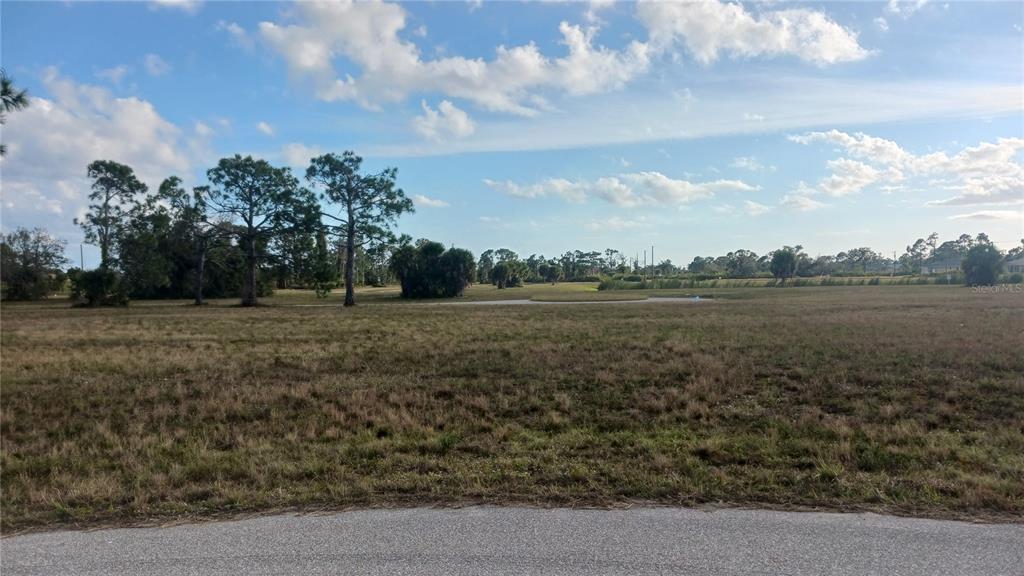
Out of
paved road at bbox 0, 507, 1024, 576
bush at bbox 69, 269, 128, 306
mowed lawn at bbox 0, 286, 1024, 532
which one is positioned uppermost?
bush at bbox 69, 269, 128, 306

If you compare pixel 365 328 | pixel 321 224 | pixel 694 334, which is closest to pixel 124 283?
pixel 321 224

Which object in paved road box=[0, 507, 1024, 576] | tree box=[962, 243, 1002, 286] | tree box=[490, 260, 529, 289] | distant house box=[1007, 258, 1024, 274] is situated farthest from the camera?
tree box=[490, 260, 529, 289]

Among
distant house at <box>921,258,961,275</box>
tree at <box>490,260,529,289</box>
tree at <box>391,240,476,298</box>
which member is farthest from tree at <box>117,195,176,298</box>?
distant house at <box>921,258,961,275</box>

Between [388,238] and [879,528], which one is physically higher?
[388,238]

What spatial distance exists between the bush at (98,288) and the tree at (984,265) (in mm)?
76397

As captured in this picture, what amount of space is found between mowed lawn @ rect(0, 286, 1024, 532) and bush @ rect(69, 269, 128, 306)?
31.3 metres

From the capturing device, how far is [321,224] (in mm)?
38500

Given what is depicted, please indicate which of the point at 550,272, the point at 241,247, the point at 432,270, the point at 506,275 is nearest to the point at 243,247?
the point at 241,247

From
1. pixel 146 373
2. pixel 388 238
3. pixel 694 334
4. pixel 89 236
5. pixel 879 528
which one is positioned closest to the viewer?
pixel 879 528

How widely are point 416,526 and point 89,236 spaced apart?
5223 cm

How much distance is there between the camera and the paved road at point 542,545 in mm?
3352

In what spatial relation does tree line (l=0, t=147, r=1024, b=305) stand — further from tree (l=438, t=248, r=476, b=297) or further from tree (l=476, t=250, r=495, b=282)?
tree (l=476, t=250, r=495, b=282)

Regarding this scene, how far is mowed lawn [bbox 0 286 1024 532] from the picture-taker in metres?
4.58

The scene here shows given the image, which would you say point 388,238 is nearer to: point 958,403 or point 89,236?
point 89,236
